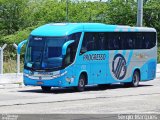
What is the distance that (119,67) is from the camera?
29.4 m

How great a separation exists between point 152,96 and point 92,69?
4.52m

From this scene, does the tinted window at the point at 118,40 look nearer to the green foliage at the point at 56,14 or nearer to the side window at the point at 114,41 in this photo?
the side window at the point at 114,41

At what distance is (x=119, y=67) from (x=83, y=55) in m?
3.45

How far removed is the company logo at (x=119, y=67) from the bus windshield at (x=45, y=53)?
443 cm

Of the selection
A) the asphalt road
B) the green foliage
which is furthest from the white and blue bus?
the green foliage

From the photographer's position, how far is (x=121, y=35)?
2933 cm

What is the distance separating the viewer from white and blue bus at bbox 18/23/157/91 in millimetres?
25359

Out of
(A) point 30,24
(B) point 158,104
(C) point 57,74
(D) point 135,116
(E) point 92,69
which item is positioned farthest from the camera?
(A) point 30,24

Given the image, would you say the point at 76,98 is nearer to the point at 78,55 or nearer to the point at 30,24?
the point at 78,55

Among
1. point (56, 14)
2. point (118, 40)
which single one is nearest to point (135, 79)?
point (118, 40)

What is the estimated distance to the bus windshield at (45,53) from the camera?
25.3 m

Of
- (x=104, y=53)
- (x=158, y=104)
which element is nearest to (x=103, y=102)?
(x=158, y=104)

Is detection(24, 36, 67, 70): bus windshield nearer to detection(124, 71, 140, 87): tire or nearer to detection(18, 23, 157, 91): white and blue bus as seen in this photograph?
detection(18, 23, 157, 91): white and blue bus

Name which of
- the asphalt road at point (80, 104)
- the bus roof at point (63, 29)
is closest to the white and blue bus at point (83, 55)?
the bus roof at point (63, 29)
